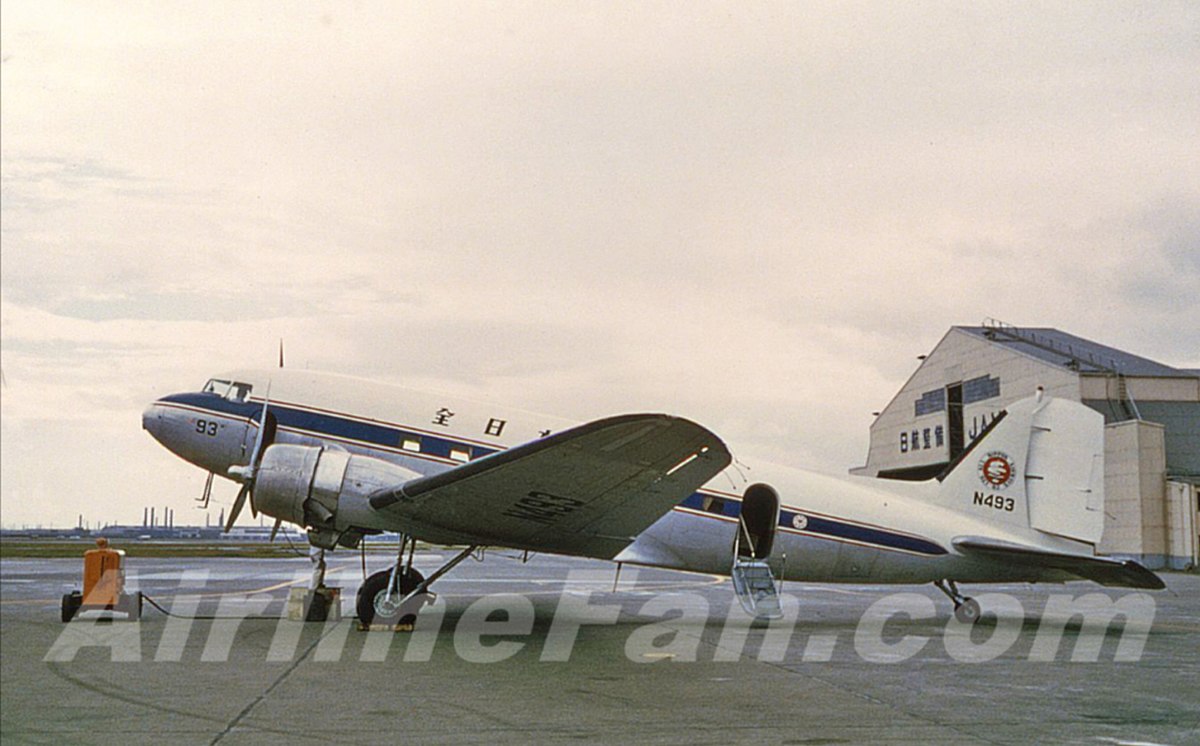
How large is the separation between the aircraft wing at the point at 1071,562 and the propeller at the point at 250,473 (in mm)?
10611

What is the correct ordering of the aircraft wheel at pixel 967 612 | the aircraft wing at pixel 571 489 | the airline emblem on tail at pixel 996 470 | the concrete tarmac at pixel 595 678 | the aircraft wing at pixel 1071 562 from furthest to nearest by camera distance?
the airline emblem on tail at pixel 996 470 < the aircraft wheel at pixel 967 612 < the aircraft wing at pixel 1071 562 < the aircraft wing at pixel 571 489 < the concrete tarmac at pixel 595 678

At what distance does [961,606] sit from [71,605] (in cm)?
1324

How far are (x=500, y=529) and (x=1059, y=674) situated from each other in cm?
686

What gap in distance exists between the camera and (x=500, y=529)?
44.1 ft

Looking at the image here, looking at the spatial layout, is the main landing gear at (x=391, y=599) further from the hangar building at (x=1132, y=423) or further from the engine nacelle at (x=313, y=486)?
the hangar building at (x=1132, y=423)

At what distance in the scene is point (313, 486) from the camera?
43.0 ft

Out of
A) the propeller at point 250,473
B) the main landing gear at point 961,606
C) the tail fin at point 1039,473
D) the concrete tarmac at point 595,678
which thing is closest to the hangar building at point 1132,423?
the tail fin at point 1039,473

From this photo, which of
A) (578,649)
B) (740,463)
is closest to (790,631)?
(740,463)

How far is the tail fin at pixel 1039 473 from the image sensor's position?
16.2 metres

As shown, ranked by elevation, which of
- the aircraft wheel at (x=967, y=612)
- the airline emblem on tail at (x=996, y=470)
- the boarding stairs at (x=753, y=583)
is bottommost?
the aircraft wheel at (x=967, y=612)

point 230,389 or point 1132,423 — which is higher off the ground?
point 1132,423

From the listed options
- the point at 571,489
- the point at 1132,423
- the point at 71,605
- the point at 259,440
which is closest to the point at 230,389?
the point at 259,440

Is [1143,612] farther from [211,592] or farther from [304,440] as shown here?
[211,592]

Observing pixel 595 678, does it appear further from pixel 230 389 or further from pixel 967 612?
pixel 967 612
